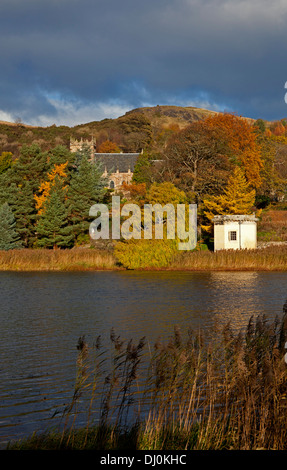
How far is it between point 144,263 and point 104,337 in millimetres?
27056

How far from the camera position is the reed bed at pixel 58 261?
4216 centimetres

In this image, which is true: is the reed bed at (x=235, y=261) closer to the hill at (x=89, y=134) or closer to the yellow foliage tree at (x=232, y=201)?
the yellow foliage tree at (x=232, y=201)

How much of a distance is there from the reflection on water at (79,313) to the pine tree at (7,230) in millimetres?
13134

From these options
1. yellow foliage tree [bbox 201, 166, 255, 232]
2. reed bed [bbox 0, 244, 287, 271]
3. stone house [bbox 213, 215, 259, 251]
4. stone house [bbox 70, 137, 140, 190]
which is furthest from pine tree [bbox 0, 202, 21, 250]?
stone house [bbox 70, 137, 140, 190]

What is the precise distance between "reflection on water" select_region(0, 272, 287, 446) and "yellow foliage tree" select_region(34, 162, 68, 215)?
19.2 m

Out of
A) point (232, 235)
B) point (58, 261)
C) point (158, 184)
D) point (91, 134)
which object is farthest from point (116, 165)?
point (58, 261)

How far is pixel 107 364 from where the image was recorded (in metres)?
11.8

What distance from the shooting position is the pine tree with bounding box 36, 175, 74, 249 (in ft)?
171

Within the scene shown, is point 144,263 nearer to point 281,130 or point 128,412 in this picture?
point 128,412

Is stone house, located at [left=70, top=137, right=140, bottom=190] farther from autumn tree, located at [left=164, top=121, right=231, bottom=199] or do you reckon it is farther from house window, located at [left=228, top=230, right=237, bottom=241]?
house window, located at [left=228, top=230, right=237, bottom=241]

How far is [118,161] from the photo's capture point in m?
91.5

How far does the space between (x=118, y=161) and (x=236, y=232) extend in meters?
46.4

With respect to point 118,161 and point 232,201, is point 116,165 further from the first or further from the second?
point 232,201

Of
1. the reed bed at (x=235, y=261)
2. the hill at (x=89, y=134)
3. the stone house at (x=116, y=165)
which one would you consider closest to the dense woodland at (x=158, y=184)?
the reed bed at (x=235, y=261)
